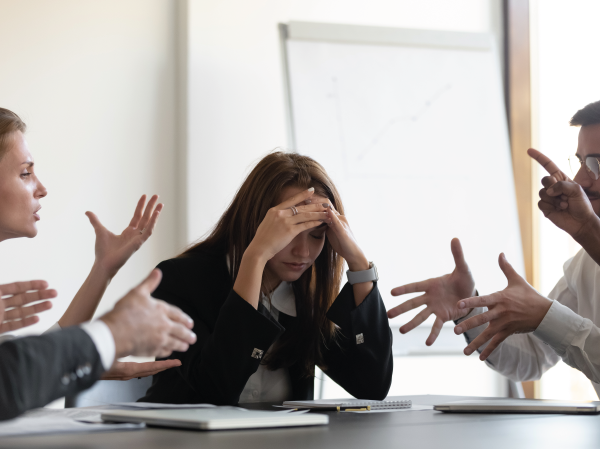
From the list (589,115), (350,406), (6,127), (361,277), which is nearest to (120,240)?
(6,127)

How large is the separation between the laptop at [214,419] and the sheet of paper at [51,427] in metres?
0.03

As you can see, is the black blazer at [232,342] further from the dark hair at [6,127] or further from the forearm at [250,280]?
the dark hair at [6,127]

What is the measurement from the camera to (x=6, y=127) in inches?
65.9

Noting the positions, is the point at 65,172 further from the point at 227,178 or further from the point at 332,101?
the point at 332,101

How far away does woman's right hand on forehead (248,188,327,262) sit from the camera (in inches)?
58.9

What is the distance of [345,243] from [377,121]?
1324 millimetres

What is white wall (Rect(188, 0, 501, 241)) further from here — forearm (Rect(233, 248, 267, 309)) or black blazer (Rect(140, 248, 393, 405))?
forearm (Rect(233, 248, 267, 309))

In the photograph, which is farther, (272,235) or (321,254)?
(321,254)

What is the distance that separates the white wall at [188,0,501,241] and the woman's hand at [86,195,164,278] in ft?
3.02

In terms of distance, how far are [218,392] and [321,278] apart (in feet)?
1.56

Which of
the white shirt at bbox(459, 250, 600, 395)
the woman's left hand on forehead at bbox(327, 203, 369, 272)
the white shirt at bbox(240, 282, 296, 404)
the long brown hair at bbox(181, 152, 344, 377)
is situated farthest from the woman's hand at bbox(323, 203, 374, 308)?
the white shirt at bbox(459, 250, 600, 395)

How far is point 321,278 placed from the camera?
177 centimetres

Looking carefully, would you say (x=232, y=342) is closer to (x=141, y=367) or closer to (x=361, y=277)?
(x=141, y=367)

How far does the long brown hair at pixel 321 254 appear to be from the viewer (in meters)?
1.64
